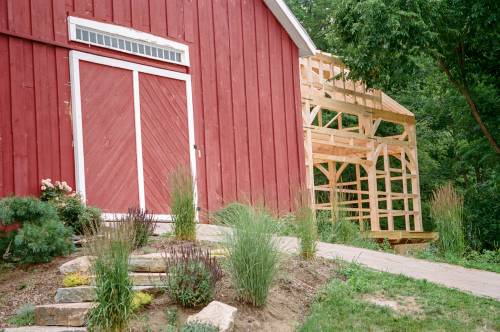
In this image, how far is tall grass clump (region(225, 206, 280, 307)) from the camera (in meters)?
6.53

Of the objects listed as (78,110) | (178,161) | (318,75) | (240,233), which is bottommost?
(240,233)

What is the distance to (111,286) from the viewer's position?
569 centimetres

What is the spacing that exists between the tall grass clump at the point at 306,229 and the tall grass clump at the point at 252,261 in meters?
1.44

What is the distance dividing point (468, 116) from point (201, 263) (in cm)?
1231

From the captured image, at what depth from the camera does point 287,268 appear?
7695 millimetres

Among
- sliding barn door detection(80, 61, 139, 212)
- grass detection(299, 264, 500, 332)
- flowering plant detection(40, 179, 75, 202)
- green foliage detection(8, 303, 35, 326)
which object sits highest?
sliding barn door detection(80, 61, 139, 212)

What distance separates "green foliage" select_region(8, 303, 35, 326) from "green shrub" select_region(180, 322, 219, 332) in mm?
1451

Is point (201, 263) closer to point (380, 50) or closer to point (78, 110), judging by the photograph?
point (78, 110)

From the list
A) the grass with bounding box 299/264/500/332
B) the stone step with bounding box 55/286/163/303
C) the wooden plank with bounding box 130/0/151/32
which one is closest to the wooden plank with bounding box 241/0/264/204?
the wooden plank with bounding box 130/0/151/32

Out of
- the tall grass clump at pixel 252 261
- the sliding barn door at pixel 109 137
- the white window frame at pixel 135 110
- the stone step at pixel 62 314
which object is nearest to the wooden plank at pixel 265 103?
the white window frame at pixel 135 110

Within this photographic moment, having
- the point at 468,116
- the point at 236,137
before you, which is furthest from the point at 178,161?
the point at 468,116

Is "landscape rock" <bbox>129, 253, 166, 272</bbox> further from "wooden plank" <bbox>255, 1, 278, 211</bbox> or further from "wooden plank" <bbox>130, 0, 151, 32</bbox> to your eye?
"wooden plank" <bbox>255, 1, 278, 211</bbox>

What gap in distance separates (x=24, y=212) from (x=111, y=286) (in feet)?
9.21

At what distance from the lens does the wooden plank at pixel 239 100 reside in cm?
1236
